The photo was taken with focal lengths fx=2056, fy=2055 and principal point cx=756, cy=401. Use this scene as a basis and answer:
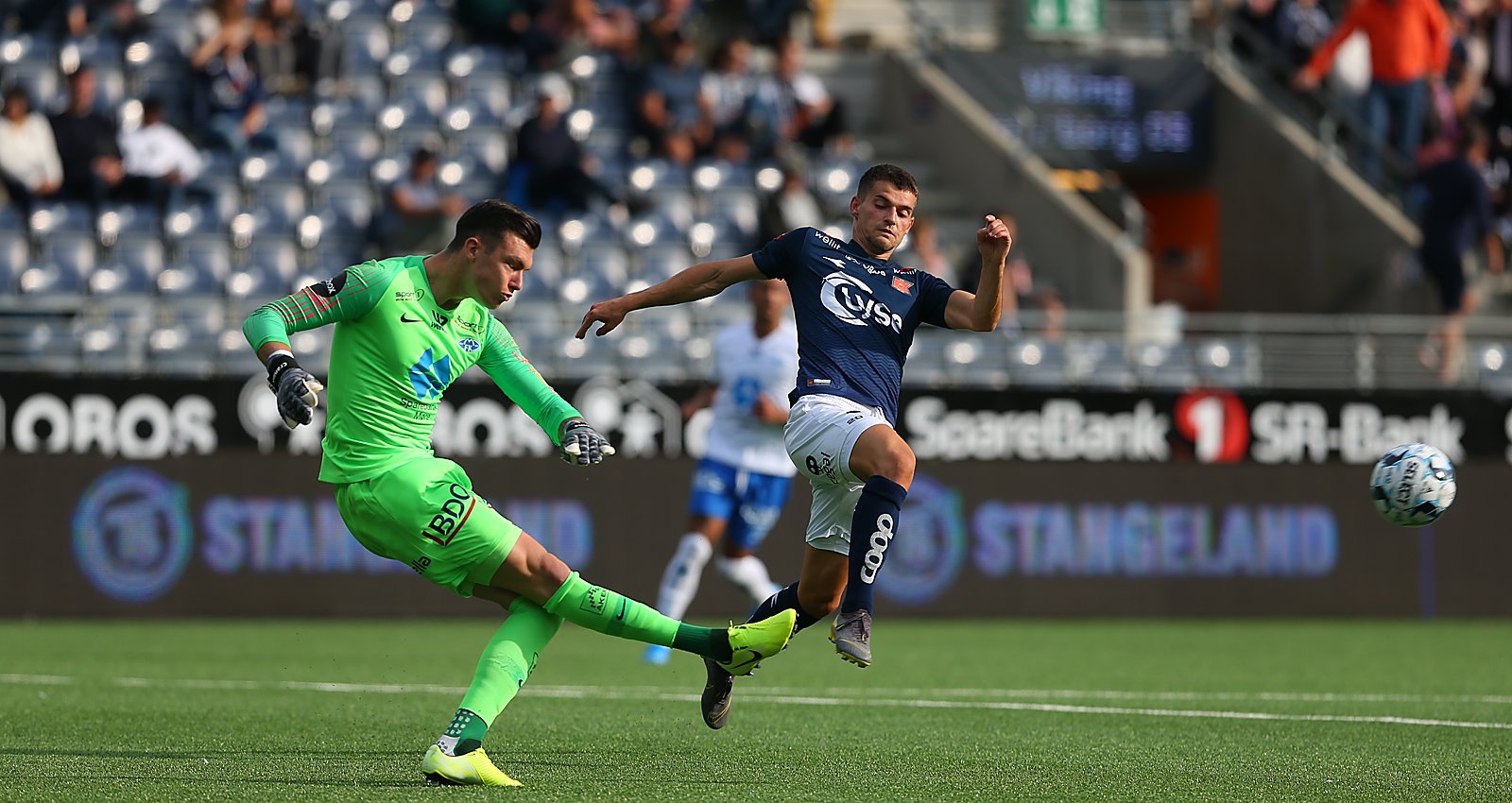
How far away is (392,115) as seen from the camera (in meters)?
21.0

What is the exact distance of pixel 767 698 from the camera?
10680mm

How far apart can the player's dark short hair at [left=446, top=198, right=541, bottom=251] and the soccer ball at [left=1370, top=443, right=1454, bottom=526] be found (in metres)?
4.56

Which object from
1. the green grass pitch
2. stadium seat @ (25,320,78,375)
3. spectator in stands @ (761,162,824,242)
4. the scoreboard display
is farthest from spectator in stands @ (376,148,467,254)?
the scoreboard display

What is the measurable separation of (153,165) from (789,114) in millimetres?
6686

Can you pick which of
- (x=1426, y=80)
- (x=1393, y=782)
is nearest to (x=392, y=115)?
(x=1426, y=80)

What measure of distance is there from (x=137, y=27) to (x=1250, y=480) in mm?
11926

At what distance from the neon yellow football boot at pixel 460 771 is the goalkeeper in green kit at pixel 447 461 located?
0.5 inches

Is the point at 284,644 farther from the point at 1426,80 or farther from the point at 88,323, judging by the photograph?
the point at 1426,80

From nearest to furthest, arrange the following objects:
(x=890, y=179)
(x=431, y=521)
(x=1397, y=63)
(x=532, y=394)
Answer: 1. (x=431, y=521)
2. (x=532, y=394)
3. (x=890, y=179)
4. (x=1397, y=63)

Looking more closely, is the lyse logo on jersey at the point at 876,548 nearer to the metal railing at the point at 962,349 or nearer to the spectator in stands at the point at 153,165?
the metal railing at the point at 962,349

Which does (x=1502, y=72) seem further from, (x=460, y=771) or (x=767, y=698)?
(x=460, y=771)

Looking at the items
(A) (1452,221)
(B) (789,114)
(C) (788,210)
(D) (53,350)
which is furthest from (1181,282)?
(D) (53,350)

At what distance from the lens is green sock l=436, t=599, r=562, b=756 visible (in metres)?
6.88

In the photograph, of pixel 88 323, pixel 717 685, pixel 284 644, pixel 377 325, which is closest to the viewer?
pixel 377 325
